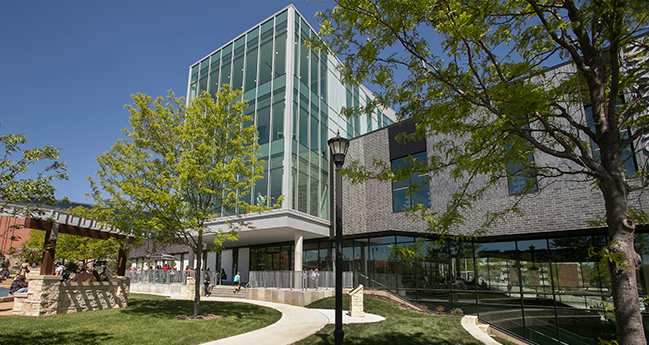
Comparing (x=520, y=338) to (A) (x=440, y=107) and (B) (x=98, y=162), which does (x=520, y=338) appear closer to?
(A) (x=440, y=107)

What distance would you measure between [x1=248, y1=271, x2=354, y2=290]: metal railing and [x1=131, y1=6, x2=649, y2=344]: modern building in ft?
4.28

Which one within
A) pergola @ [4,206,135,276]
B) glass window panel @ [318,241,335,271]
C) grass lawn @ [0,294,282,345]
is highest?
pergola @ [4,206,135,276]

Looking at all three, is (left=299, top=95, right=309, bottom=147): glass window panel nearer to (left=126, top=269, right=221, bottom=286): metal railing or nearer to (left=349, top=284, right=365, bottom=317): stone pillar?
(left=126, top=269, right=221, bottom=286): metal railing

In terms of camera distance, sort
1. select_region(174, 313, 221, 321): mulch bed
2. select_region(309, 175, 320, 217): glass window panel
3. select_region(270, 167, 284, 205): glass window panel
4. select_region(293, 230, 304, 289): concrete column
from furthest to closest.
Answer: select_region(309, 175, 320, 217): glass window panel → select_region(270, 167, 284, 205): glass window panel → select_region(293, 230, 304, 289): concrete column → select_region(174, 313, 221, 321): mulch bed

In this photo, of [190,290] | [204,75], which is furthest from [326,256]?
[204,75]

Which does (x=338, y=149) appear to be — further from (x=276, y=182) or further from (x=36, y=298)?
(x=276, y=182)

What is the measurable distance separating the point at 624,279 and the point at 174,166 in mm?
12396

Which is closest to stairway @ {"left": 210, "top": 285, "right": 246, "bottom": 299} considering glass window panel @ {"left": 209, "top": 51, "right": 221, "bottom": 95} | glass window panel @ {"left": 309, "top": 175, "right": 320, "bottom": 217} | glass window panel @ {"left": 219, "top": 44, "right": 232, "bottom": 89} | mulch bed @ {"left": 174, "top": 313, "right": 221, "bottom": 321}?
glass window panel @ {"left": 309, "top": 175, "right": 320, "bottom": 217}

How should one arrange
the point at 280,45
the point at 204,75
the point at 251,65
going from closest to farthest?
the point at 280,45 → the point at 251,65 → the point at 204,75

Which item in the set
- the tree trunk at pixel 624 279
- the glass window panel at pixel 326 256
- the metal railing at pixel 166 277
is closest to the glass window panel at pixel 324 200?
the glass window panel at pixel 326 256

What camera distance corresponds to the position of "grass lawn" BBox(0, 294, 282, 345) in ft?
26.5

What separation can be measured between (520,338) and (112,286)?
1594 cm

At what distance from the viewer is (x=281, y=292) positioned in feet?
62.0

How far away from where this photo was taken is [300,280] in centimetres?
1916
